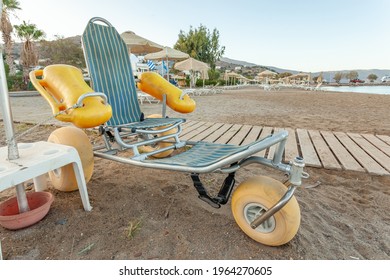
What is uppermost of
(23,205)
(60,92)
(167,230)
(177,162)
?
(60,92)

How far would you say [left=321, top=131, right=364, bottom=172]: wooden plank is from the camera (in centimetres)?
227

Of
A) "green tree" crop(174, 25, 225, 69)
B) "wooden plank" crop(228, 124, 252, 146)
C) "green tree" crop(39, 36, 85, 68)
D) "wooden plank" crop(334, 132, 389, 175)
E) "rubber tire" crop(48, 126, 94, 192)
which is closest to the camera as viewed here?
"rubber tire" crop(48, 126, 94, 192)

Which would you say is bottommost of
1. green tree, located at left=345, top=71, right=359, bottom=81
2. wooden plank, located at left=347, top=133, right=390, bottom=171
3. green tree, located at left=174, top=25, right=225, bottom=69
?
wooden plank, located at left=347, top=133, right=390, bottom=171

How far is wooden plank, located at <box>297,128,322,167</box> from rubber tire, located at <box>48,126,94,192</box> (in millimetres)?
2228

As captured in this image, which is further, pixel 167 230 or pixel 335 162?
pixel 335 162

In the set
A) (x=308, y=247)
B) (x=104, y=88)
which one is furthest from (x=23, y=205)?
(x=308, y=247)

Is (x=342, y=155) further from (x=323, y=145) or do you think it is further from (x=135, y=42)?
(x=135, y=42)

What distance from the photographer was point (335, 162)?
7.82ft

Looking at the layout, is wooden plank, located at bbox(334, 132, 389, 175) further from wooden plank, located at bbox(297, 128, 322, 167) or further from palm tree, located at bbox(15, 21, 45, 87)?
palm tree, located at bbox(15, 21, 45, 87)

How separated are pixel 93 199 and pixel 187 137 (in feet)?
5.75

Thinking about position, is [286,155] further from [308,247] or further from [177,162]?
[177,162]

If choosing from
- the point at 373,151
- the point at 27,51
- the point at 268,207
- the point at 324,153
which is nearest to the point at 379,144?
the point at 373,151

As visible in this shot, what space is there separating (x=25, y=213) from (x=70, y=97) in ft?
2.71

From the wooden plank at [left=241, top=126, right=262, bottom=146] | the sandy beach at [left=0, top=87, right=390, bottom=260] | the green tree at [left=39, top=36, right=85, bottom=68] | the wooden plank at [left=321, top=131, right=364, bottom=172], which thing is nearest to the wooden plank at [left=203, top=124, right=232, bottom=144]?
the wooden plank at [left=241, top=126, right=262, bottom=146]
